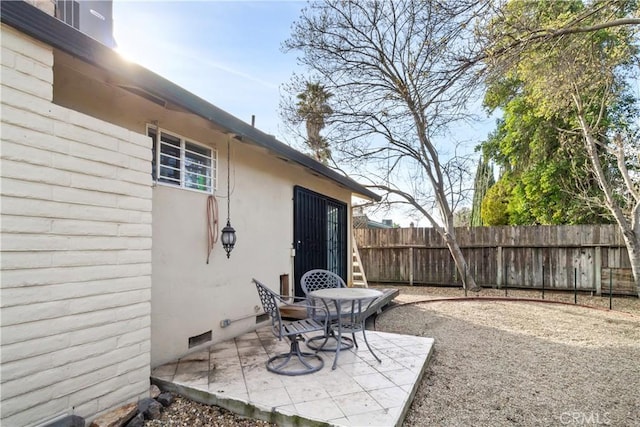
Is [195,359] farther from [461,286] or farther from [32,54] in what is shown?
[461,286]

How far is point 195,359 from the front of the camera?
3.39m

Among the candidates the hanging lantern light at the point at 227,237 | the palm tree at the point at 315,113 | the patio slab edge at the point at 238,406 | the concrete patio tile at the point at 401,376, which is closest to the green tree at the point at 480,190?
the palm tree at the point at 315,113

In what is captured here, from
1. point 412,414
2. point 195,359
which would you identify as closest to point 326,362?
point 412,414

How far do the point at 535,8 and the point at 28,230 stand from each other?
5808 mm

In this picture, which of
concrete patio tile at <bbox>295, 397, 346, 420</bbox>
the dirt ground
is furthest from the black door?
concrete patio tile at <bbox>295, 397, 346, 420</bbox>

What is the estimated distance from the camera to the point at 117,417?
226cm

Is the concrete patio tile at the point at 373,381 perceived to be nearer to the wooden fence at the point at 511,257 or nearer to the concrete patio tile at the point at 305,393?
the concrete patio tile at the point at 305,393

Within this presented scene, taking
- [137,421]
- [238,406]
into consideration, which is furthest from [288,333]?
[137,421]

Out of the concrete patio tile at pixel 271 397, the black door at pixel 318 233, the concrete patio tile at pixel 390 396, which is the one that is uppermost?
the black door at pixel 318 233

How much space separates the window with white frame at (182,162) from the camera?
341 cm

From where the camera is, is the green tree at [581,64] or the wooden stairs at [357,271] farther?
the wooden stairs at [357,271]

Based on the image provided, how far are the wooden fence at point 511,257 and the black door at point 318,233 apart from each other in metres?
2.72

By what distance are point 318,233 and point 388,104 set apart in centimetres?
427

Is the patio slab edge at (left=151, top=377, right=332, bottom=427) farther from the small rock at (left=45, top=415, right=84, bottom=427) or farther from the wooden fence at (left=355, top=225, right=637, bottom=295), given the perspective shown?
the wooden fence at (left=355, top=225, right=637, bottom=295)
